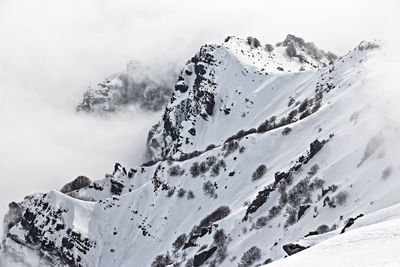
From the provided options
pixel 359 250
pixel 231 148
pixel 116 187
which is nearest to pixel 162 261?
pixel 231 148

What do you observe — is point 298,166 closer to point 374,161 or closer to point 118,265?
point 374,161

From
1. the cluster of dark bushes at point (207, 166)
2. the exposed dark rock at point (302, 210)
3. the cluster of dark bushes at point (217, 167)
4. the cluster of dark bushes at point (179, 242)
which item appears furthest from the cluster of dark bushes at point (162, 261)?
the exposed dark rock at point (302, 210)

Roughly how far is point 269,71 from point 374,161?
116961 mm

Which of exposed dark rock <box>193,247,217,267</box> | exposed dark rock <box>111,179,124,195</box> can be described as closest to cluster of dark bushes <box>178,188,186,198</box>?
exposed dark rock <box>193,247,217,267</box>

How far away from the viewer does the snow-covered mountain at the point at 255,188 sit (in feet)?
245

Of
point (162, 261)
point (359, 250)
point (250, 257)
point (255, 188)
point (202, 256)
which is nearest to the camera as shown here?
point (359, 250)

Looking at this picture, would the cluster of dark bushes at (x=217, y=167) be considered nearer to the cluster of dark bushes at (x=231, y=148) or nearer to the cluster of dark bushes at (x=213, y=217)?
the cluster of dark bushes at (x=231, y=148)

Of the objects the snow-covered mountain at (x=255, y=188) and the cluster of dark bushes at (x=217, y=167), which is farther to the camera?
the cluster of dark bushes at (x=217, y=167)

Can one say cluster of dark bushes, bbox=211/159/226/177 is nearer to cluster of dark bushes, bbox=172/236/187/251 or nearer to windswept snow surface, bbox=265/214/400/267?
cluster of dark bushes, bbox=172/236/187/251

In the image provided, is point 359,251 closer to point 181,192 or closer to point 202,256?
point 202,256

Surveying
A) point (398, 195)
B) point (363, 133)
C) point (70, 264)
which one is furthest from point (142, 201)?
point (398, 195)

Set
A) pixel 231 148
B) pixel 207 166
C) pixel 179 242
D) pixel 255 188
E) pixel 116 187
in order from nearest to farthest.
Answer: pixel 255 188
pixel 179 242
pixel 231 148
pixel 207 166
pixel 116 187

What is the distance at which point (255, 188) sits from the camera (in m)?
113

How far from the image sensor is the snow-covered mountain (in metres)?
74.6
